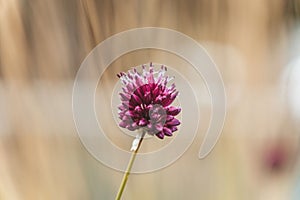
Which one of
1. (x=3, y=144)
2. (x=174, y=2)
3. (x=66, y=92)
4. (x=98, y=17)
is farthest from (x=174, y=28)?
(x=3, y=144)

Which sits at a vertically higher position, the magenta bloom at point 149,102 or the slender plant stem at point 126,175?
the magenta bloom at point 149,102

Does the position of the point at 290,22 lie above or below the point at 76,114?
above

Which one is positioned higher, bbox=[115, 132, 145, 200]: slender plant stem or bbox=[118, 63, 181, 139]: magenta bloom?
bbox=[118, 63, 181, 139]: magenta bloom

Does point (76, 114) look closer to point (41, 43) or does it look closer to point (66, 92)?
point (66, 92)

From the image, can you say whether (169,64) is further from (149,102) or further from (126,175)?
(126,175)

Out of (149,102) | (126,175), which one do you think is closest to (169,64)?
(149,102)
